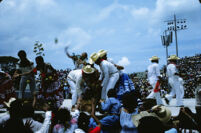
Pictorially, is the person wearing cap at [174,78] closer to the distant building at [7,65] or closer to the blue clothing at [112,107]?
the blue clothing at [112,107]

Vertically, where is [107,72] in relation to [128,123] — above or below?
above

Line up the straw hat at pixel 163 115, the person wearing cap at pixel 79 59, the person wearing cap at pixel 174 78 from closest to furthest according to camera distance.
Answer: the straw hat at pixel 163 115 → the person wearing cap at pixel 79 59 → the person wearing cap at pixel 174 78

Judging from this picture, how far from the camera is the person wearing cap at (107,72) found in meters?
5.41

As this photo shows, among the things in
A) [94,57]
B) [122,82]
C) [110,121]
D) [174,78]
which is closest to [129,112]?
[110,121]

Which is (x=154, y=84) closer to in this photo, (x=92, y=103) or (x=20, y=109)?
(x=92, y=103)

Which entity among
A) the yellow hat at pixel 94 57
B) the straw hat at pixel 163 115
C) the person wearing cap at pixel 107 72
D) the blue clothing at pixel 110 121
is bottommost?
the blue clothing at pixel 110 121

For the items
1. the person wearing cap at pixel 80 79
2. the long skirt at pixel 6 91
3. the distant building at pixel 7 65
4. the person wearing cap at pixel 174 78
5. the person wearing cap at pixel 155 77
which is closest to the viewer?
the person wearing cap at pixel 80 79

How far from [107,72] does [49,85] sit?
140 centimetres

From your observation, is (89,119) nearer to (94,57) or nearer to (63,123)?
(63,123)

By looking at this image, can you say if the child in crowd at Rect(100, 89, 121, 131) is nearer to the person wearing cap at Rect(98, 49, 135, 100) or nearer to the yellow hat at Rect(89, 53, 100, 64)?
the person wearing cap at Rect(98, 49, 135, 100)

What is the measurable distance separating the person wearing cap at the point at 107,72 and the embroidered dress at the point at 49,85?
3.40ft

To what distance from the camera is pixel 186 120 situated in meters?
4.30

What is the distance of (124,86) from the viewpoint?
5.50 meters

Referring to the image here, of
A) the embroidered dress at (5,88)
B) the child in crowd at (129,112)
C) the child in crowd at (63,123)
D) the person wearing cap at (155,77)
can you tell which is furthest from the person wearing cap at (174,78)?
the child in crowd at (63,123)
